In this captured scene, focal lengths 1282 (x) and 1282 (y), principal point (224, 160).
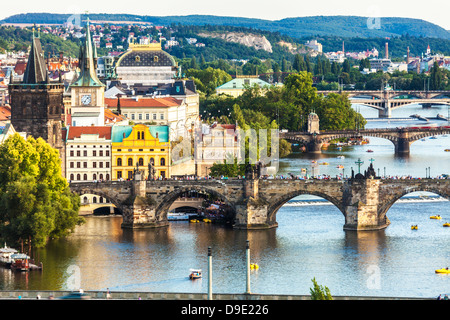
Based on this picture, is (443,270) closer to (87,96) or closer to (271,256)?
(271,256)

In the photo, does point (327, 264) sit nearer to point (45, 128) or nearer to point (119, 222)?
point (119, 222)

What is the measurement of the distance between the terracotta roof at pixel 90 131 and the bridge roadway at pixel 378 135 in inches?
1564

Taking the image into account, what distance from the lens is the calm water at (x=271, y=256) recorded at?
56.5 metres

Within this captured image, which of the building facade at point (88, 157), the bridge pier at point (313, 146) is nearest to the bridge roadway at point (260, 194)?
the building facade at point (88, 157)

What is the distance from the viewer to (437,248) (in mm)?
65062

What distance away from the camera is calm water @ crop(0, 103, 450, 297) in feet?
185

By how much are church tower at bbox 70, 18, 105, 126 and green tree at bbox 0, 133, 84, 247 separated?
14857mm

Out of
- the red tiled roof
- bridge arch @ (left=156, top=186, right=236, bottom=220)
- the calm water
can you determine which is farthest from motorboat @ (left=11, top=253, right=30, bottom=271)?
the red tiled roof

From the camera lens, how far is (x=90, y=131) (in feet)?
268

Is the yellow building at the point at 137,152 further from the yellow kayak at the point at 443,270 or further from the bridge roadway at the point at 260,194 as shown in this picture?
the yellow kayak at the point at 443,270

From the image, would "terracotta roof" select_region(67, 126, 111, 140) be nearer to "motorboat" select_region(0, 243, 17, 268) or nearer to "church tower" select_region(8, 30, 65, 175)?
"church tower" select_region(8, 30, 65, 175)

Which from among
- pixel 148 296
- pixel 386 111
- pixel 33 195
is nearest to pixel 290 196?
pixel 33 195
